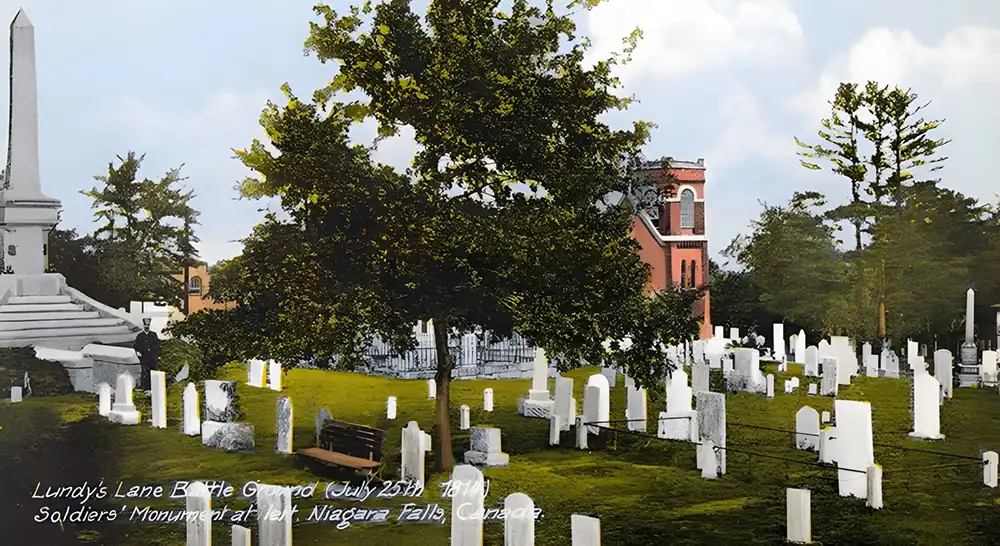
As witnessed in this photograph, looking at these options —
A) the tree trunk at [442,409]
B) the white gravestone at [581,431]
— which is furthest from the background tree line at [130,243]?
the white gravestone at [581,431]

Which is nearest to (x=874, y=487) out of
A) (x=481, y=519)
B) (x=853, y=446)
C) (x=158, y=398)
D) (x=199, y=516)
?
(x=853, y=446)

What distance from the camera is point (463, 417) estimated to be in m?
4.48

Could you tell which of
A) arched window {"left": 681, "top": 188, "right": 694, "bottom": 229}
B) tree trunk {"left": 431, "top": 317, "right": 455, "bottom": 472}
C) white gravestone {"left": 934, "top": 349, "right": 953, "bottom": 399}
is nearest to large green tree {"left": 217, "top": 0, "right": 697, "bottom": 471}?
tree trunk {"left": 431, "top": 317, "right": 455, "bottom": 472}

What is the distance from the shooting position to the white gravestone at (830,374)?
4.16 metres

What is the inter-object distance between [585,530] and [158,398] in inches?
98.9

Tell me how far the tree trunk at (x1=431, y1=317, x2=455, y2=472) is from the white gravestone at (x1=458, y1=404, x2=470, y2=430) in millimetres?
50

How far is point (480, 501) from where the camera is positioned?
4062mm

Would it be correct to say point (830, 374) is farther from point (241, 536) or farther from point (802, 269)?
point (241, 536)

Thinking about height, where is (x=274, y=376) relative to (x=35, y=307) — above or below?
below

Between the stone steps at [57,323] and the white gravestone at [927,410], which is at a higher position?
the stone steps at [57,323]

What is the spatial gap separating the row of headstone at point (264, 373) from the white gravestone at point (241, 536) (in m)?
0.70

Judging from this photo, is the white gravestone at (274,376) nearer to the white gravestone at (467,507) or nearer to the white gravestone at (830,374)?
the white gravestone at (467,507)

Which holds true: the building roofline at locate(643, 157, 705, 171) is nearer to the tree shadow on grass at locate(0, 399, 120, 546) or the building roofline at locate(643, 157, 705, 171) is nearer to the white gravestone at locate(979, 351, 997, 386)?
the white gravestone at locate(979, 351, 997, 386)

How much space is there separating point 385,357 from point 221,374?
94 cm
